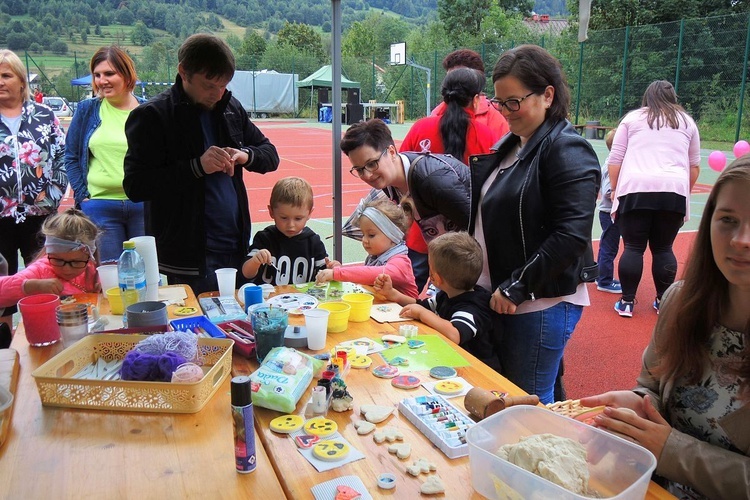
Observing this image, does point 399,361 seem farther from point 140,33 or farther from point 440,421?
point 140,33

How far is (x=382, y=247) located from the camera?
108 inches

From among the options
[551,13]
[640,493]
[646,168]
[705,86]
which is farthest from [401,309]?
[551,13]

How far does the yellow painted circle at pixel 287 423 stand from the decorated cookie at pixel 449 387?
40cm

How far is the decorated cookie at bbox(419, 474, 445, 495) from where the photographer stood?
3.79 feet

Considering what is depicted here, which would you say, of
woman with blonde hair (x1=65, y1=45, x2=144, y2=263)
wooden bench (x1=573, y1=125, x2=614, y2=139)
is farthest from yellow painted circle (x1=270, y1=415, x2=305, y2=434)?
wooden bench (x1=573, y1=125, x2=614, y2=139)

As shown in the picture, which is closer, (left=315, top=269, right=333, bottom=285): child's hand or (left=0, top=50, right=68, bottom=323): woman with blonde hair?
(left=315, top=269, right=333, bottom=285): child's hand

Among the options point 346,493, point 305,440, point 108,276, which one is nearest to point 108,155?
point 108,276

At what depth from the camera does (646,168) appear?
4137 millimetres

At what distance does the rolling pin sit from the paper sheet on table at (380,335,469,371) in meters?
0.31

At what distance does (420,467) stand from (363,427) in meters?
0.21

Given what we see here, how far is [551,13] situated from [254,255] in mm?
61093

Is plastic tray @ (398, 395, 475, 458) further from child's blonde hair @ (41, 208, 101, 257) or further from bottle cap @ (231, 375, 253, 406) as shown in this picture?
child's blonde hair @ (41, 208, 101, 257)

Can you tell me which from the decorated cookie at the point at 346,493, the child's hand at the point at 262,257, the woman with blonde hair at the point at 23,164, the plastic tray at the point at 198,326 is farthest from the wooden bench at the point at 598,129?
the decorated cookie at the point at 346,493

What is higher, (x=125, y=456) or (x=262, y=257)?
(x=262, y=257)
